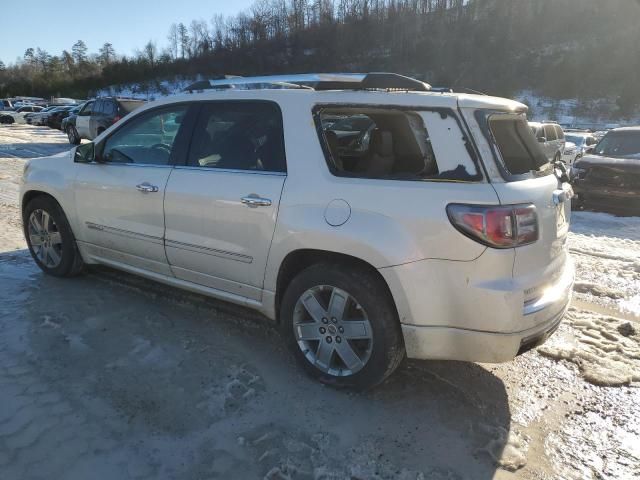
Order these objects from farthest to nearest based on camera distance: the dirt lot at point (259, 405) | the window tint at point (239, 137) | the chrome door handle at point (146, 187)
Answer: the chrome door handle at point (146, 187)
the window tint at point (239, 137)
the dirt lot at point (259, 405)

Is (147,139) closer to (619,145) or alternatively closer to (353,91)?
(353,91)

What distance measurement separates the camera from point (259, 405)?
2943 mm

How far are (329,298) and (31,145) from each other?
60.5 ft

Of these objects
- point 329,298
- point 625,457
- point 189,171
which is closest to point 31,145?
point 189,171

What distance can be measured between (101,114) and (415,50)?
268 ft

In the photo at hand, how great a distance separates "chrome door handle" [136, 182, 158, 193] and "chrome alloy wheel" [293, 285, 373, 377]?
4.85 ft

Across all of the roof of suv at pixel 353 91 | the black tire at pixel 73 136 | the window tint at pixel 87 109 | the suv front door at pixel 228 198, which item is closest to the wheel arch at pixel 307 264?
the suv front door at pixel 228 198

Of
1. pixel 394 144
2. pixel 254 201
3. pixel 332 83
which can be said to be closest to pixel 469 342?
pixel 394 144

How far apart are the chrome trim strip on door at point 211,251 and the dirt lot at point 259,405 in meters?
0.64

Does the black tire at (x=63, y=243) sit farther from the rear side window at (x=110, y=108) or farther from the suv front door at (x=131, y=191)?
the rear side window at (x=110, y=108)

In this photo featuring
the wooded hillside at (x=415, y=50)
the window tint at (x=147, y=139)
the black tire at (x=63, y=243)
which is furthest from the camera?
the wooded hillside at (x=415, y=50)

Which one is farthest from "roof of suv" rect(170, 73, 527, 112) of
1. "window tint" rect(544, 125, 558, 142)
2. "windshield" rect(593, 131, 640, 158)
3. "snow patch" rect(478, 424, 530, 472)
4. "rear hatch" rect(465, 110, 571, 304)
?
"window tint" rect(544, 125, 558, 142)

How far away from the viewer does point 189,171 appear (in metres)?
3.62

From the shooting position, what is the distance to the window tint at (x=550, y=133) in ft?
49.1
